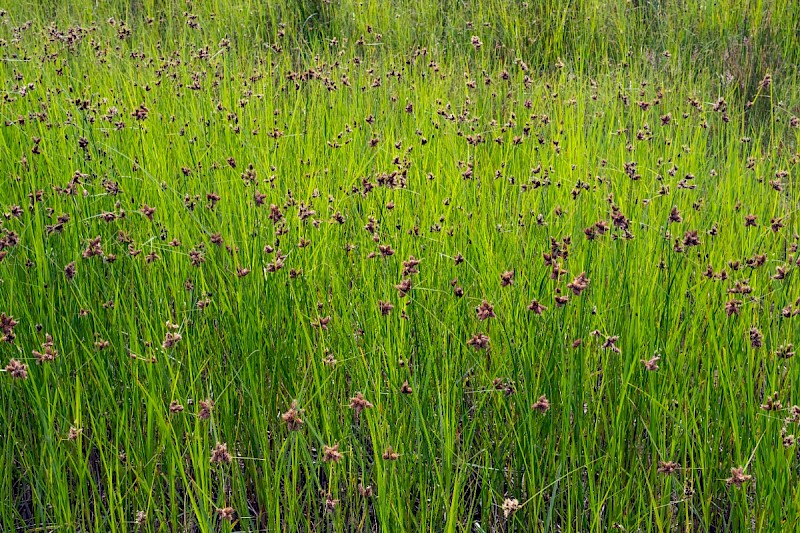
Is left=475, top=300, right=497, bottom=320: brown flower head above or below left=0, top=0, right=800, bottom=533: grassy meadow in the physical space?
above

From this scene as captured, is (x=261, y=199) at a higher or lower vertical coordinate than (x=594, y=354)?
higher

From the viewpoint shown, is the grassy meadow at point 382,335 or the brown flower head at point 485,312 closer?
the brown flower head at point 485,312

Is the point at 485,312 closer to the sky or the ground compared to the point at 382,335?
closer to the sky

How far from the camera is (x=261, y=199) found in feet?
8.43

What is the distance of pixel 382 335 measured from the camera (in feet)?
8.00

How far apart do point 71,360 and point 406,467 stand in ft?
3.75

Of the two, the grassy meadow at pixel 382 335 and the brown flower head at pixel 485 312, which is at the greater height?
the brown flower head at pixel 485 312

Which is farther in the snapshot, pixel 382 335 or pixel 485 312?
pixel 382 335

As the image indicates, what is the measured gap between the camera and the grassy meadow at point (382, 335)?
2127mm

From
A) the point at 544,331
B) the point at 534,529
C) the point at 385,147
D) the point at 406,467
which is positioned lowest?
the point at 534,529

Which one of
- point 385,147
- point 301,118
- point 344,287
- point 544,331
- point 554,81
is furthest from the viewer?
point 554,81

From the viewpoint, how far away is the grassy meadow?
2127 millimetres

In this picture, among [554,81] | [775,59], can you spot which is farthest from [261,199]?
[775,59]

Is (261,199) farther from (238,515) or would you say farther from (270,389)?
(238,515)
